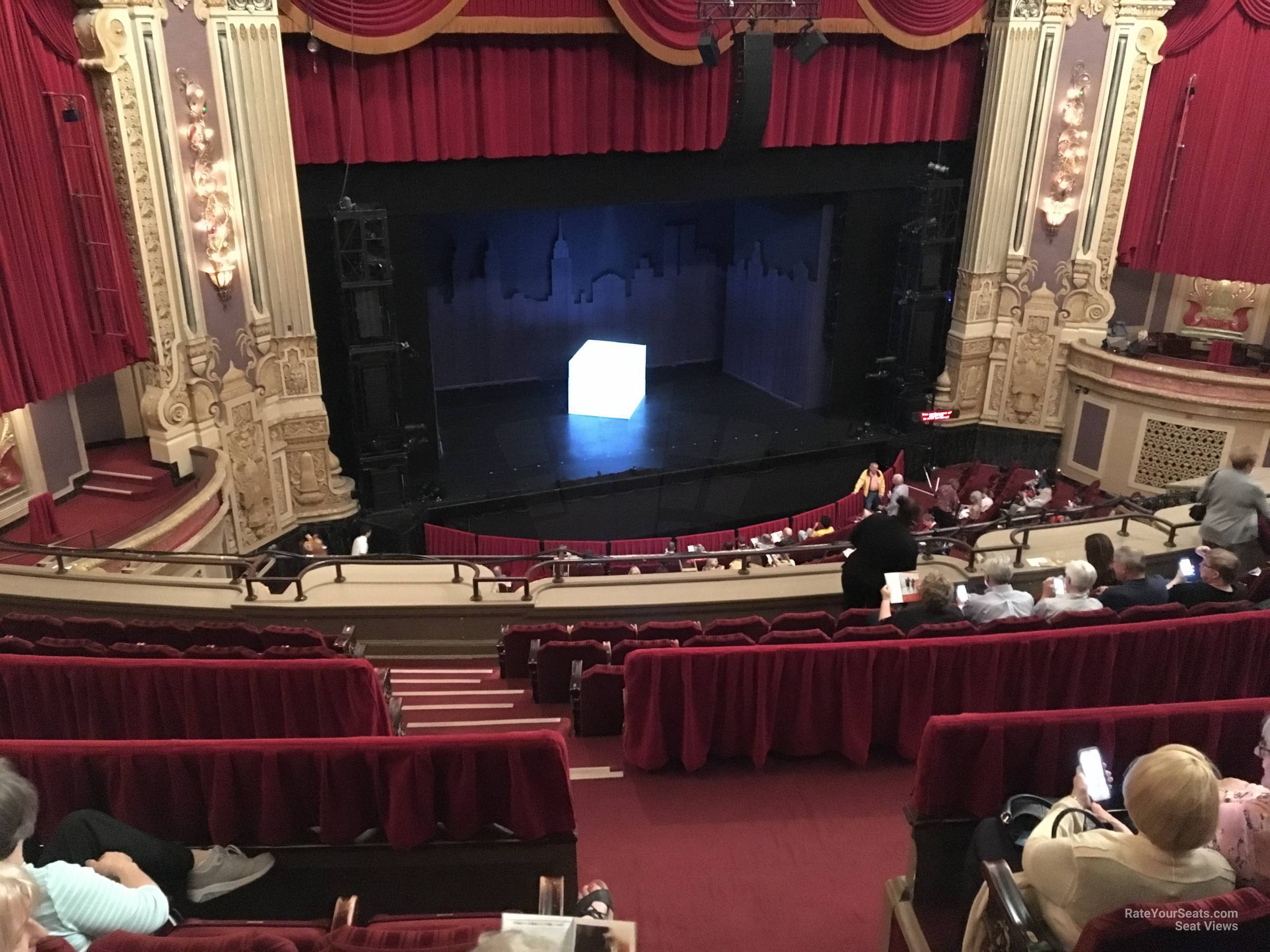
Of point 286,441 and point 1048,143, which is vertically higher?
point 1048,143

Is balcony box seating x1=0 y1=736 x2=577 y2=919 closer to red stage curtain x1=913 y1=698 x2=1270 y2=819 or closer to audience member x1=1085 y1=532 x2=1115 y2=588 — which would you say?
red stage curtain x1=913 y1=698 x2=1270 y2=819

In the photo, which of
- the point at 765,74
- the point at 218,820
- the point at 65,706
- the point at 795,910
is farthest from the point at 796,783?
the point at 765,74

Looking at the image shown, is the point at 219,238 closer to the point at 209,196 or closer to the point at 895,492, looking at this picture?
the point at 209,196

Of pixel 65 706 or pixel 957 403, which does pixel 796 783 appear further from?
pixel 957 403

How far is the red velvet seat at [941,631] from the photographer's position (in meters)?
4.05

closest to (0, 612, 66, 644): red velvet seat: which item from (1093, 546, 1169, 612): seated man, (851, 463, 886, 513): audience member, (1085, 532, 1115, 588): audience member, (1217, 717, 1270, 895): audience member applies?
(1217, 717, 1270, 895): audience member

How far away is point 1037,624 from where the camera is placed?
4164 mm

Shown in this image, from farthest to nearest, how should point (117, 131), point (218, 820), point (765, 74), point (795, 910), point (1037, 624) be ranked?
point (765, 74)
point (117, 131)
point (1037, 624)
point (795, 910)
point (218, 820)

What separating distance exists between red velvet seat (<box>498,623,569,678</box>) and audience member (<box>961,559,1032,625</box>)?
1.89m

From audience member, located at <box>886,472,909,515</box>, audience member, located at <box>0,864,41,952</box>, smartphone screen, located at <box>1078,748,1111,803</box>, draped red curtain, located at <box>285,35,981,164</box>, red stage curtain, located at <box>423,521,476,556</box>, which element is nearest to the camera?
audience member, located at <box>0,864,41,952</box>

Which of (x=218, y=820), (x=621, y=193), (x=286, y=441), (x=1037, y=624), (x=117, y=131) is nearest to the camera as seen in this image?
(x=218, y=820)

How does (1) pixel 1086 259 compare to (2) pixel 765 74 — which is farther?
(1) pixel 1086 259

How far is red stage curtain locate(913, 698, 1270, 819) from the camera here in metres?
2.80

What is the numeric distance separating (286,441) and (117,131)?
9.89ft
